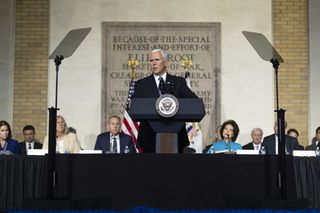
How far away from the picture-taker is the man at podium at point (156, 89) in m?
6.43

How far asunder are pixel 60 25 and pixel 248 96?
12.7ft

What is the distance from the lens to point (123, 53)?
12.4m

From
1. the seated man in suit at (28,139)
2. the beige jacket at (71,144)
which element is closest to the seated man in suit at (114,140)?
the beige jacket at (71,144)

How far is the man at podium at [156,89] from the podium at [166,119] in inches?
11.7

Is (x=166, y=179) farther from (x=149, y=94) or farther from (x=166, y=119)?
(x=149, y=94)

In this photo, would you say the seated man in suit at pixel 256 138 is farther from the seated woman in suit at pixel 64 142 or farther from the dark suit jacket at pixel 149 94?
the dark suit jacket at pixel 149 94

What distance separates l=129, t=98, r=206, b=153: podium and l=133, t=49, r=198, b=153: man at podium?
0.30 meters

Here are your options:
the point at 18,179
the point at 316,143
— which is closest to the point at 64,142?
the point at 18,179

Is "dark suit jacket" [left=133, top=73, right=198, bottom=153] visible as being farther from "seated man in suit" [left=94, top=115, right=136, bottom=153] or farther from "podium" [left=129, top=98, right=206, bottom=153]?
"seated man in suit" [left=94, top=115, right=136, bottom=153]

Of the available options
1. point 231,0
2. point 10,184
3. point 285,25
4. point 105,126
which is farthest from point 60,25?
point 10,184

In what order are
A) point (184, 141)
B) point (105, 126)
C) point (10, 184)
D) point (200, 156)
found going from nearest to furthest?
point (200, 156), point (184, 141), point (10, 184), point (105, 126)

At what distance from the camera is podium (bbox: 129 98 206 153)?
5879 mm

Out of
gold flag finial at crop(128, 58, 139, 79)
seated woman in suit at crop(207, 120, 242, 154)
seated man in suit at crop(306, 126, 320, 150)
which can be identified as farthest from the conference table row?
gold flag finial at crop(128, 58, 139, 79)

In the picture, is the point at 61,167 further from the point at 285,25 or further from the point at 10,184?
the point at 285,25
